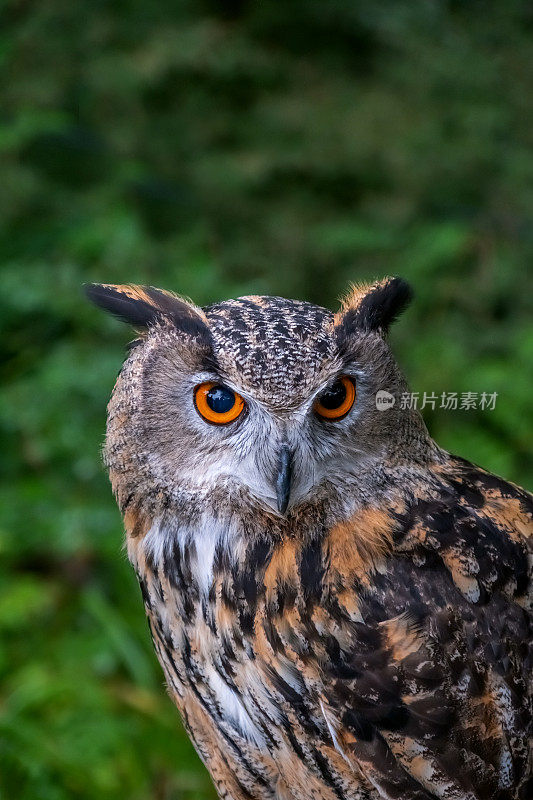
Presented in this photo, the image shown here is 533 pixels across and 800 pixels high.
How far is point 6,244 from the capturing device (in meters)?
2.97

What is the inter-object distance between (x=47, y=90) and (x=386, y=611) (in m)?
2.68

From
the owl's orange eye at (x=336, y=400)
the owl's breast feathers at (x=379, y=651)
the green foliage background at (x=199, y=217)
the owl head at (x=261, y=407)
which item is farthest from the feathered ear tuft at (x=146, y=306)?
the green foliage background at (x=199, y=217)

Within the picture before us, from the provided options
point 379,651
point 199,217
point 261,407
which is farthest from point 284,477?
point 199,217

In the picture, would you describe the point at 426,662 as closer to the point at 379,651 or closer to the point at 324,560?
the point at 379,651

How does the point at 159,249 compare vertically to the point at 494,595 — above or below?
above

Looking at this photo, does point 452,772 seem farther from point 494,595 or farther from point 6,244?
point 6,244

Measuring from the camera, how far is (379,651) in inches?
51.7

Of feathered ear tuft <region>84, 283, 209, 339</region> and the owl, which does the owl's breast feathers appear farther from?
feathered ear tuft <region>84, 283, 209, 339</region>

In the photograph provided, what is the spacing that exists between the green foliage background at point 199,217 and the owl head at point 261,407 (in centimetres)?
112

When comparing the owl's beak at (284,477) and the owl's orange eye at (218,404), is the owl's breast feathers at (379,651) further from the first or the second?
the owl's orange eye at (218,404)

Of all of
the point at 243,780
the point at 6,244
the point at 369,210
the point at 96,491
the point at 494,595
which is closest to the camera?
the point at 494,595

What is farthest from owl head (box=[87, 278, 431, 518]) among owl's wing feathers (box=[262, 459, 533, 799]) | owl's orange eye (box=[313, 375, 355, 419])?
owl's wing feathers (box=[262, 459, 533, 799])

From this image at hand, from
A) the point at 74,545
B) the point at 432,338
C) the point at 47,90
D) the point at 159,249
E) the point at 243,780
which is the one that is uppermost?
the point at 47,90

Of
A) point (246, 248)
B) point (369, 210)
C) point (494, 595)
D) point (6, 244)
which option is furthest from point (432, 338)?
point (494, 595)
